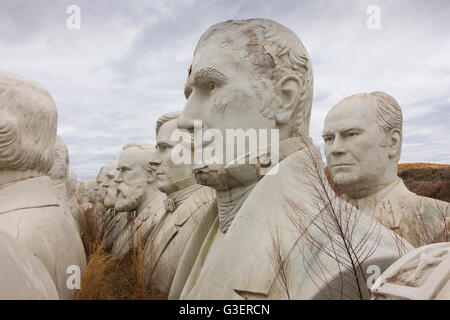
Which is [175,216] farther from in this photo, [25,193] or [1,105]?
[1,105]

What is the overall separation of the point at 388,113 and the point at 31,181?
3901 mm

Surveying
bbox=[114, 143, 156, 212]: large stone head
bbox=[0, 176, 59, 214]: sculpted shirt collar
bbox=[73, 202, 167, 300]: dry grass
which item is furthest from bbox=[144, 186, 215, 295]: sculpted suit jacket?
bbox=[114, 143, 156, 212]: large stone head

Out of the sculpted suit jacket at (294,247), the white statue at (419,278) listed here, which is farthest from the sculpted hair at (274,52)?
the white statue at (419,278)

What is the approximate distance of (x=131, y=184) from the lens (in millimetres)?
7270

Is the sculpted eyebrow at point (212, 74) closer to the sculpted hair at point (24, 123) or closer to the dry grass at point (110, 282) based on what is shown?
the sculpted hair at point (24, 123)

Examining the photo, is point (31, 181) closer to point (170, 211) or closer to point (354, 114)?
point (170, 211)

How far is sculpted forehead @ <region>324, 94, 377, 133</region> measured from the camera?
4742 mm

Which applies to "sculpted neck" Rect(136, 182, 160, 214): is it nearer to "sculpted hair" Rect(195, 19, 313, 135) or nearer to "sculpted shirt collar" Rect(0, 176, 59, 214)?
"sculpted shirt collar" Rect(0, 176, 59, 214)

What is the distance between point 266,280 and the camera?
2.25 metres

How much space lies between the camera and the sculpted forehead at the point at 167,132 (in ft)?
18.6

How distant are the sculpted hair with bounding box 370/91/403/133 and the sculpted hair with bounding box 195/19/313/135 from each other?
216 centimetres

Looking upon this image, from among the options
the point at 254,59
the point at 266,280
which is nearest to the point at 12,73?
the point at 254,59

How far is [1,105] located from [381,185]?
4029 millimetres

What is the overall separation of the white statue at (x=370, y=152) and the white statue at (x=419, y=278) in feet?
10.2
